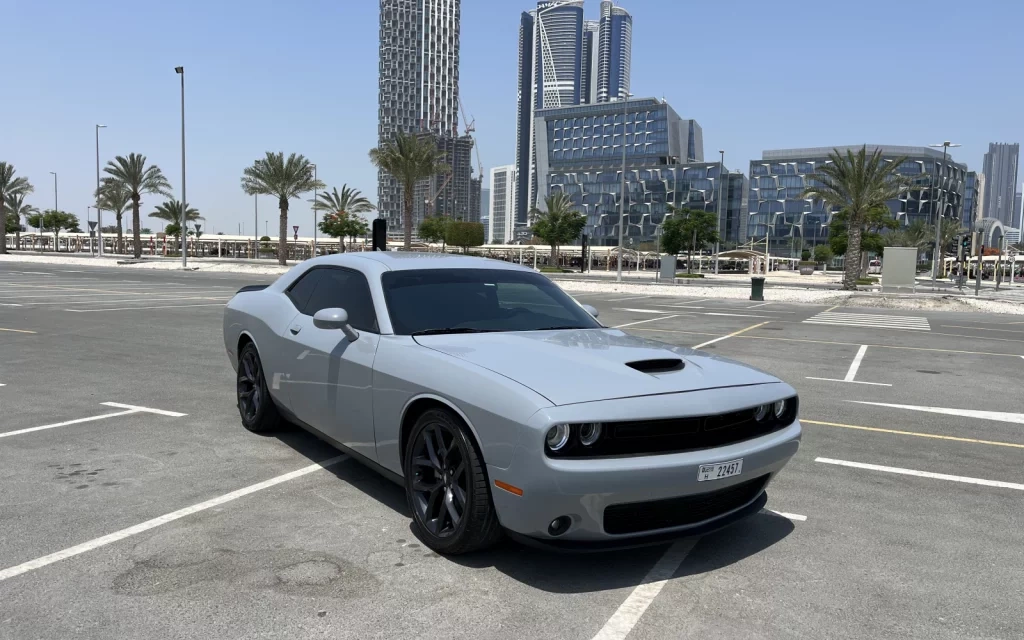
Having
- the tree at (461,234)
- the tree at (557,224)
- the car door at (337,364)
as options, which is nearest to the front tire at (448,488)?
the car door at (337,364)

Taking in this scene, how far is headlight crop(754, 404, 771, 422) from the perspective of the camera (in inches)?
145

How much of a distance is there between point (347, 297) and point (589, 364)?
1.97 meters

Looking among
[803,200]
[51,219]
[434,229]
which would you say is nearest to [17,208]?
[51,219]

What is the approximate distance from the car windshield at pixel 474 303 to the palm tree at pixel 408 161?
1825 inches

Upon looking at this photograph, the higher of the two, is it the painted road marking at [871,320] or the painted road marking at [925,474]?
the painted road marking at [925,474]

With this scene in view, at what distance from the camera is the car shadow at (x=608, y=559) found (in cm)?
341

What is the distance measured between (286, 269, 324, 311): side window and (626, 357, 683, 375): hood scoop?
8.98ft

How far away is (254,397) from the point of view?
19.5 ft

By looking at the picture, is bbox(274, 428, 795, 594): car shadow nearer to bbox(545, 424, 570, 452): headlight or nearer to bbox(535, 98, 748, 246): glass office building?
bbox(545, 424, 570, 452): headlight

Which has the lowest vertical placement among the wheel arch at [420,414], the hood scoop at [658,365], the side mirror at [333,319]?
the wheel arch at [420,414]

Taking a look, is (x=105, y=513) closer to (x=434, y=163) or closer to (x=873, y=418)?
(x=873, y=418)

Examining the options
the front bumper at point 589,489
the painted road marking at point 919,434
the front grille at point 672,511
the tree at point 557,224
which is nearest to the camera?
the front bumper at point 589,489

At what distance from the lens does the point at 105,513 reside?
4176mm

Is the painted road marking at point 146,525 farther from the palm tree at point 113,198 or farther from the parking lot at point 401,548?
the palm tree at point 113,198
